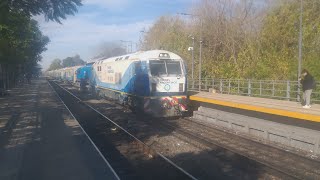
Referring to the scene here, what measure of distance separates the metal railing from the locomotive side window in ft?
14.0

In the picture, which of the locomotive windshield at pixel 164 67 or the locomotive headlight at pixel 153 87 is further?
the locomotive windshield at pixel 164 67

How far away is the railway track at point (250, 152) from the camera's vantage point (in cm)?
1016

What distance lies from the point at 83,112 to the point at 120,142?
429 inches

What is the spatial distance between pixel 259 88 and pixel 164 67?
5.52 meters

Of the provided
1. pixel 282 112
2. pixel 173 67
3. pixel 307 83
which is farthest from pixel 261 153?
pixel 173 67

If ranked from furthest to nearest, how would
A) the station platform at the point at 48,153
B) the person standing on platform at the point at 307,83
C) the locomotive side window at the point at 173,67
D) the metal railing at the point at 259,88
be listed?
the locomotive side window at the point at 173,67 → the metal railing at the point at 259,88 → the person standing on platform at the point at 307,83 → the station platform at the point at 48,153

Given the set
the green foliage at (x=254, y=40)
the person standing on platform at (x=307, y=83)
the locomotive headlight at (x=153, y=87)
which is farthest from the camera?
the green foliage at (x=254, y=40)

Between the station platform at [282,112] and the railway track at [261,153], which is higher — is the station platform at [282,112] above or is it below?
above

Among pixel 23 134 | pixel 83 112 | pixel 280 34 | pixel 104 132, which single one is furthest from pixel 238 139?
pixel 280 34

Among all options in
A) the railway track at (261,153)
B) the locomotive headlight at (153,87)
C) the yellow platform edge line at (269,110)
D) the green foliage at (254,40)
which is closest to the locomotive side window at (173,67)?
the locomotive headlight at (153,87)

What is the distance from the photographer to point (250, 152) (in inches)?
490

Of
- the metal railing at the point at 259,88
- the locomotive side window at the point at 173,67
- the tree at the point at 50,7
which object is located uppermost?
the tree at the point at 50,7

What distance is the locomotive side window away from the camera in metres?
20.3

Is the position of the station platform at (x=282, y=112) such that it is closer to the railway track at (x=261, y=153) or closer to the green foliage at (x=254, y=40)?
the railway track at (x=261, y=153)
